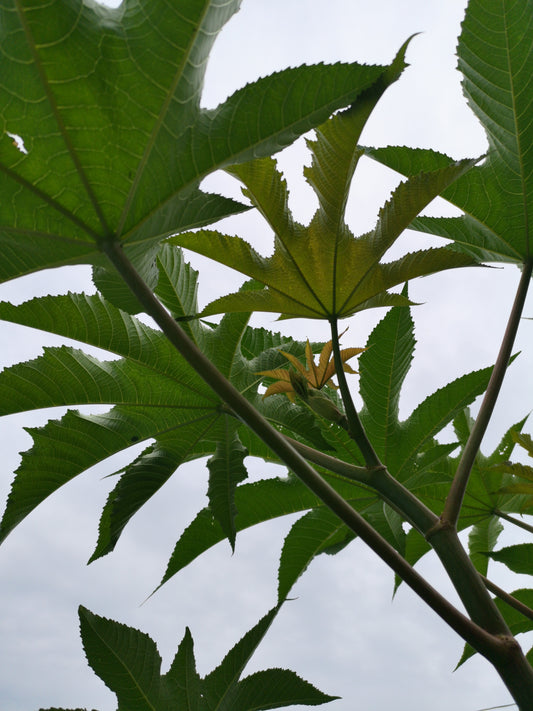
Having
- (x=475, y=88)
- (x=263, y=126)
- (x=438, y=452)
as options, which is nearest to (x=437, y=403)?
(x=438, y=452)

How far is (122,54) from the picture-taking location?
35.3 inches

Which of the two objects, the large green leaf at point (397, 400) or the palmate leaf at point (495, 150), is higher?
the palmate leaf at point (495, 150)

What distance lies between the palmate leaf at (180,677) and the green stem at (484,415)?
19.1 inches

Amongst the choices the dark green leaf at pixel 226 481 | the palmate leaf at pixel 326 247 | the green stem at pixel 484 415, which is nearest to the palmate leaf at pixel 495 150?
the green stem at pixel 484 415

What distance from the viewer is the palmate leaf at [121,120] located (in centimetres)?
88

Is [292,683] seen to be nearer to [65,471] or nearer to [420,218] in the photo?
[65,471]

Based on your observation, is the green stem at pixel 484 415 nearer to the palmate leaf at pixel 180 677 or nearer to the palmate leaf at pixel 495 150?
the palmate leaf at pixel 495 150

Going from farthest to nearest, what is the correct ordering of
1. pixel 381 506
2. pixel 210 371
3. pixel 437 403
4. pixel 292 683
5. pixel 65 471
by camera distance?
1. pixel 381 506
2. pixel 437 403
3. pixel 65 471
4. pixel 292 683
5. pixel 210 371

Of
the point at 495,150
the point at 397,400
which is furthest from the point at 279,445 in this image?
the point at 495,150

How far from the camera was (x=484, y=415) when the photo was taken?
1.23m

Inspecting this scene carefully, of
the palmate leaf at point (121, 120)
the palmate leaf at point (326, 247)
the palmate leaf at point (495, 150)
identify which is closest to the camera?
the palmate leaf at point (121, 120)

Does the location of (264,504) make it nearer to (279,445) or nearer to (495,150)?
(279,445)

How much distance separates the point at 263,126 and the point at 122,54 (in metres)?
Result: 0.22

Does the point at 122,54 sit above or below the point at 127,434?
above
